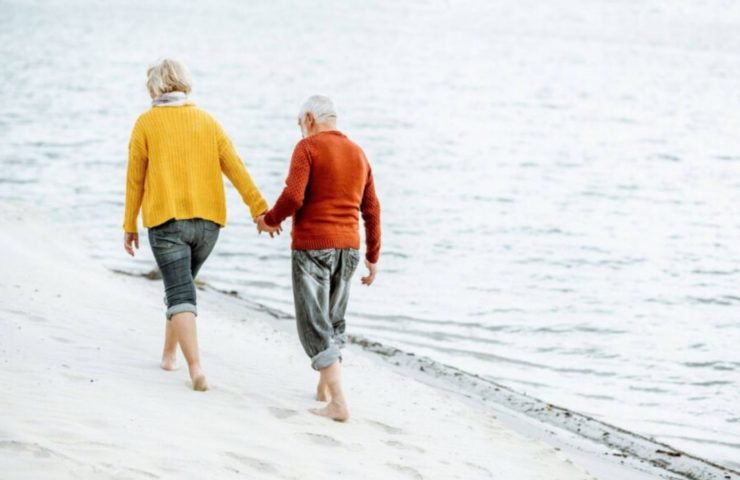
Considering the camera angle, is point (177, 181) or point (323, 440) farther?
point (177, 181)

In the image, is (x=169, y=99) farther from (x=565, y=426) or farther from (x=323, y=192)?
(x=565, y=426)

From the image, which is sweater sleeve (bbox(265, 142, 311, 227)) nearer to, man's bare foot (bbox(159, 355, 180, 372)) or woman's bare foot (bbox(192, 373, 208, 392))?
woman's bare foot (bbox(192, 373, 208, 392))

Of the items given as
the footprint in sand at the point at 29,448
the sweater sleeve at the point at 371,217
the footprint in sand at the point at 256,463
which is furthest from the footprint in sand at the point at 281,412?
the footprint in sand at the point at 29,448

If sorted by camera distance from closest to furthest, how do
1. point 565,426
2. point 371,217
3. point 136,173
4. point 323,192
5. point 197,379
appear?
point 323,192, point 136,173, point 197,379, point 371,217, point 565,426

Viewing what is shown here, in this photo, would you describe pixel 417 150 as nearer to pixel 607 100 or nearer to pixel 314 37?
pixel 607 100

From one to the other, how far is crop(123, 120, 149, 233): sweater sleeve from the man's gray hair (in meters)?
0.89

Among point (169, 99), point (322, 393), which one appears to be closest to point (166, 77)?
point (169, 99)

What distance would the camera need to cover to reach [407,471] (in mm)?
5520

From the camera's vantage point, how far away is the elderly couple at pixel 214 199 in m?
5.89

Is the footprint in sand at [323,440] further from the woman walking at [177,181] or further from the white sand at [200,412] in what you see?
the woman walking at [177,181]

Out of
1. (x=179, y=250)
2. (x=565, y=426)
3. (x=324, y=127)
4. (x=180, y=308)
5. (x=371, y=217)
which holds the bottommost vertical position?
(x=565, y=426)

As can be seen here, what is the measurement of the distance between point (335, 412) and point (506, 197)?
48.1 feet

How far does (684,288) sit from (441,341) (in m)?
4.35

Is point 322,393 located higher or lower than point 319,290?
lower
